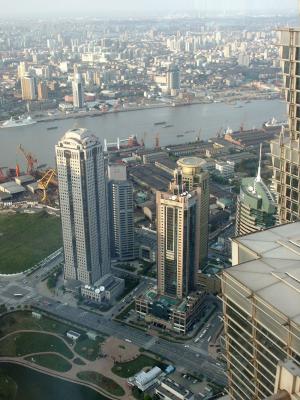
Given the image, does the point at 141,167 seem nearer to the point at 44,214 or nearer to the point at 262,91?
the point at 44,214

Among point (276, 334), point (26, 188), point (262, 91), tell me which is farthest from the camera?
point (262, 91)

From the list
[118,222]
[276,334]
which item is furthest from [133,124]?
[276,334]

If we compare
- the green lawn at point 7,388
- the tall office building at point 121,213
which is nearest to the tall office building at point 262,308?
the green lawn at point 7,388

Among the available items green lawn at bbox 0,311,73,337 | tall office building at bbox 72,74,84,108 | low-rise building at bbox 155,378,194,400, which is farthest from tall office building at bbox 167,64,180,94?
low-rise building at bbox 155,378,194,400

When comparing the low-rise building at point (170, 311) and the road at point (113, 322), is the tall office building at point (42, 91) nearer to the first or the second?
the road at point (113, 322)

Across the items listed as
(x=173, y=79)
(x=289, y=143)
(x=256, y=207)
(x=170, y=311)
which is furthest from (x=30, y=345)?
(x=173, y=79)

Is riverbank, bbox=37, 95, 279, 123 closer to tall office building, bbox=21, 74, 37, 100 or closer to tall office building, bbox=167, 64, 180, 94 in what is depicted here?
tall office building, bbox=167, 64, 180, 94

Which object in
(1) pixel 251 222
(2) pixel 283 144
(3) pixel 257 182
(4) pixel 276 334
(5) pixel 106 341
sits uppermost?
(2) pixel 283 144
